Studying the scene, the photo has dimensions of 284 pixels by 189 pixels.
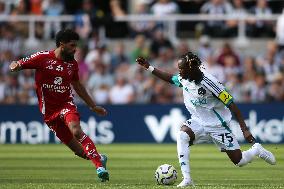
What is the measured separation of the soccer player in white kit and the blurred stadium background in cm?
957

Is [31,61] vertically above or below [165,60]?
below

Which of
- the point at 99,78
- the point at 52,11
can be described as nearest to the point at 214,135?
the point at 99,78

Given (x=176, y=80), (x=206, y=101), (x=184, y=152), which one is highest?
(x=176, y=80)

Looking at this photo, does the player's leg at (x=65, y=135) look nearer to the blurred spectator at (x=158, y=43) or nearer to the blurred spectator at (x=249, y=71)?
the blurred spectator at (x=249, y=71)

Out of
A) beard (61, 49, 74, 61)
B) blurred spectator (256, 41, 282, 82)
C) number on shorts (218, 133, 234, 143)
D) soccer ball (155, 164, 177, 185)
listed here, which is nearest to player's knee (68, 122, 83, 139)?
beard (61, 49, 74, 61)

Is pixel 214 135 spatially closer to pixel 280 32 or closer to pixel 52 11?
pixel 280 32

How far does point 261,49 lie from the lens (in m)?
25.8

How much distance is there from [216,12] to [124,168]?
1024 cm

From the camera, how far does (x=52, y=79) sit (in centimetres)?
1360

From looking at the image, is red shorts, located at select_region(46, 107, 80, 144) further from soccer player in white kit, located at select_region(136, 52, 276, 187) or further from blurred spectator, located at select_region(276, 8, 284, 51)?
blurred spectator, located at select_region(276, 8, 284, 51)

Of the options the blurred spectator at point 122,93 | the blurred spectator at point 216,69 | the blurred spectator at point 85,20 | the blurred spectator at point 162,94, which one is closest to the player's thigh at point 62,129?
the blurred spectator at point 162,94

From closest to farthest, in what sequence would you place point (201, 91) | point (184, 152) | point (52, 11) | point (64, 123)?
point (184, 152) → point (201, 91) → point (64, 123) → point (52, 11)

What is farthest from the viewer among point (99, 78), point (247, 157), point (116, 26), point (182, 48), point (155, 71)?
point (116, 26)

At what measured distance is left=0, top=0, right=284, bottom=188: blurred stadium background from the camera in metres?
23.2
